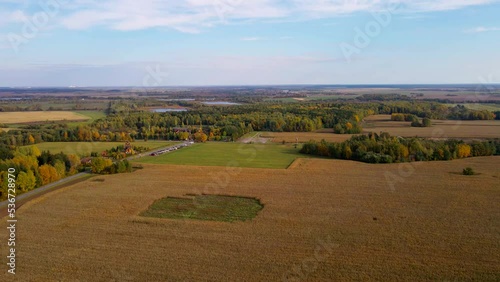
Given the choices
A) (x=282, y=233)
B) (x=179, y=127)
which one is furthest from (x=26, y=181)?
(x=179, y=127)

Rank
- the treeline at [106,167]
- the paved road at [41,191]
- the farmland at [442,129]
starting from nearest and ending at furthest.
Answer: the paved road at [41,191], the treeline at [106,167], the farmland at [442,129]

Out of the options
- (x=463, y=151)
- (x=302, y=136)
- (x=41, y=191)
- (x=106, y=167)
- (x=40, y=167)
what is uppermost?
(x=463, y=151)

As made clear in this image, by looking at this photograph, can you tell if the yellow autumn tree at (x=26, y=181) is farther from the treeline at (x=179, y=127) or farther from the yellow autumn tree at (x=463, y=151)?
the yellow autumn tree at (x=463, y=151)

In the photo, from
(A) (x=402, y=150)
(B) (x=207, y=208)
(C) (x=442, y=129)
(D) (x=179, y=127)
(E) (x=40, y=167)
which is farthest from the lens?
(D) (x=179, y=127)

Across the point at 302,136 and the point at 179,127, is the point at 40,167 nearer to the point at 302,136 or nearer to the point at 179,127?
the point at 302,136

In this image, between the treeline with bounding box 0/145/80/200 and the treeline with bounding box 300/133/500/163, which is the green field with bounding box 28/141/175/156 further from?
the treeline with bounding box 300/133/500/163

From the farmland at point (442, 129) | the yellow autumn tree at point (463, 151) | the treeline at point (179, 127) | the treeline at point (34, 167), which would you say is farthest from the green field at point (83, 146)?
the yellow autumn tree at point (463, 151)

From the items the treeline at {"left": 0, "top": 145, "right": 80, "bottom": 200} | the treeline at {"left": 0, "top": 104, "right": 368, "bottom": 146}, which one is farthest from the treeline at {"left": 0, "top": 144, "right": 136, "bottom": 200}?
the treeline at {"left": 0, "top": 104, "right": 368, "bottom": 146}
